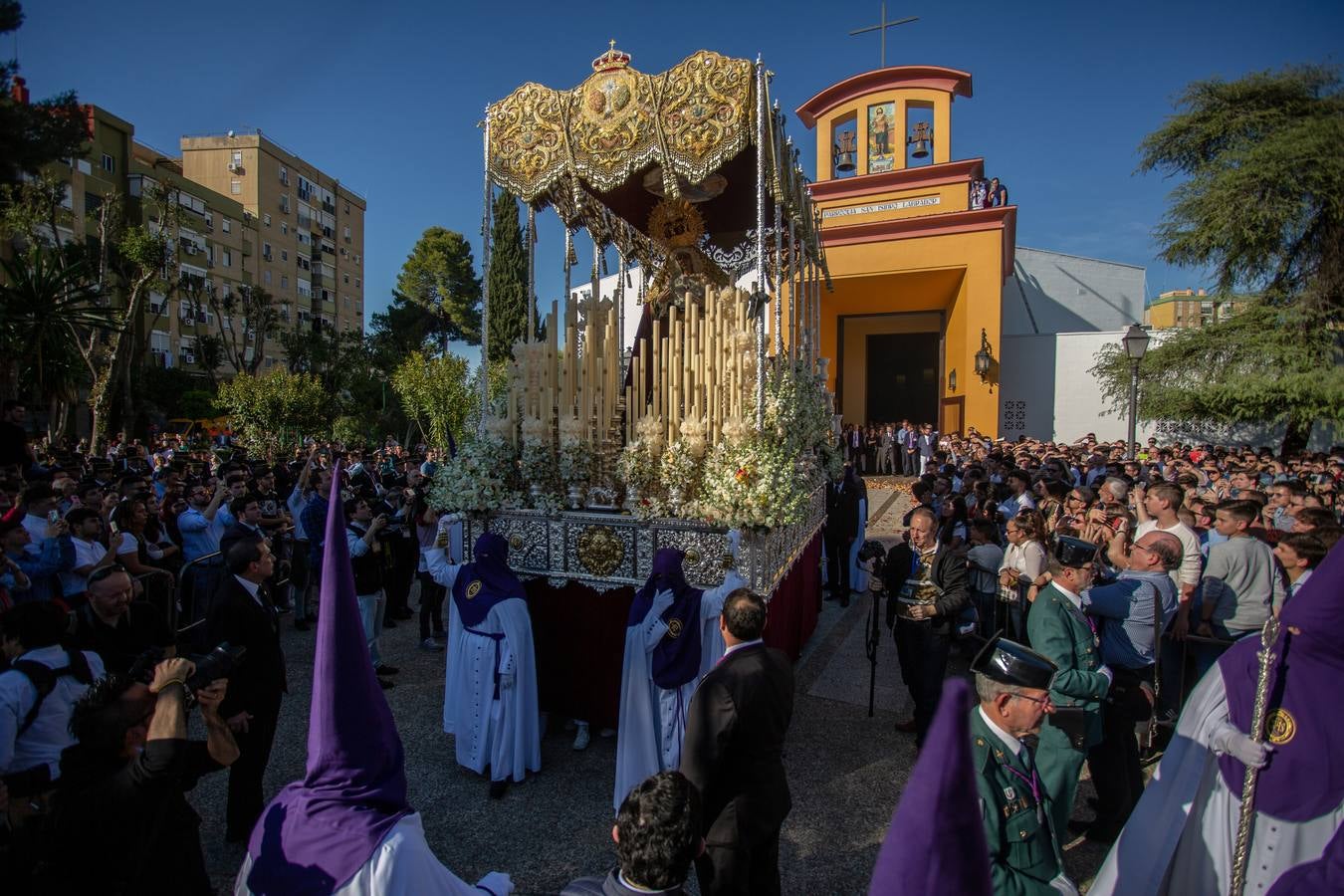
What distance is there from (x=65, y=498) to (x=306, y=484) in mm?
2616

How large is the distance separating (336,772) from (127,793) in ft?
2.64

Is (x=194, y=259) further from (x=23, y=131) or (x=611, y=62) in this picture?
(x=611, y=62)

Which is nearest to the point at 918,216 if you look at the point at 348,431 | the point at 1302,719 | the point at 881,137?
the point at 881,137

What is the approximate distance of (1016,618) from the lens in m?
6.03

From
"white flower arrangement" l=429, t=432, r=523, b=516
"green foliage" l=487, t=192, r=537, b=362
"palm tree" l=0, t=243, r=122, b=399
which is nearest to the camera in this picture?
"white flower arrangement" l=429, t=432, r=523, b=516

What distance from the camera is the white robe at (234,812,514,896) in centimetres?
208

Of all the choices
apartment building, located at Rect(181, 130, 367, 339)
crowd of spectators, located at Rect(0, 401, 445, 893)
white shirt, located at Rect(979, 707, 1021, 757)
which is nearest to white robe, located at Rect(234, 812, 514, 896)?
crowd of spectators, located at Rect(0, 401, 445, 893)

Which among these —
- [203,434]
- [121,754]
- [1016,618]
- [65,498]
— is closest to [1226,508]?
[1016,618]

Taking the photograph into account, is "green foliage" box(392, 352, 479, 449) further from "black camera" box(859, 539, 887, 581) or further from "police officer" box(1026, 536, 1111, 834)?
"police officer" box(1026, 536, 1111, 834)

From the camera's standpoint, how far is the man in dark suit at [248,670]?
405cm

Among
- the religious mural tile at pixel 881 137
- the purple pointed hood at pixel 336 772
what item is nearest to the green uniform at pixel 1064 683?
the purple pointed hood at pixel 336 772

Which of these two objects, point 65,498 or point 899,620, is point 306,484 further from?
point 899,620

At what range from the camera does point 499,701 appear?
4977 mm

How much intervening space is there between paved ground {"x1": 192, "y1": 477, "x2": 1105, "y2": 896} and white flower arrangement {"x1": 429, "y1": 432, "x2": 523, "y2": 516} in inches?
74.9
